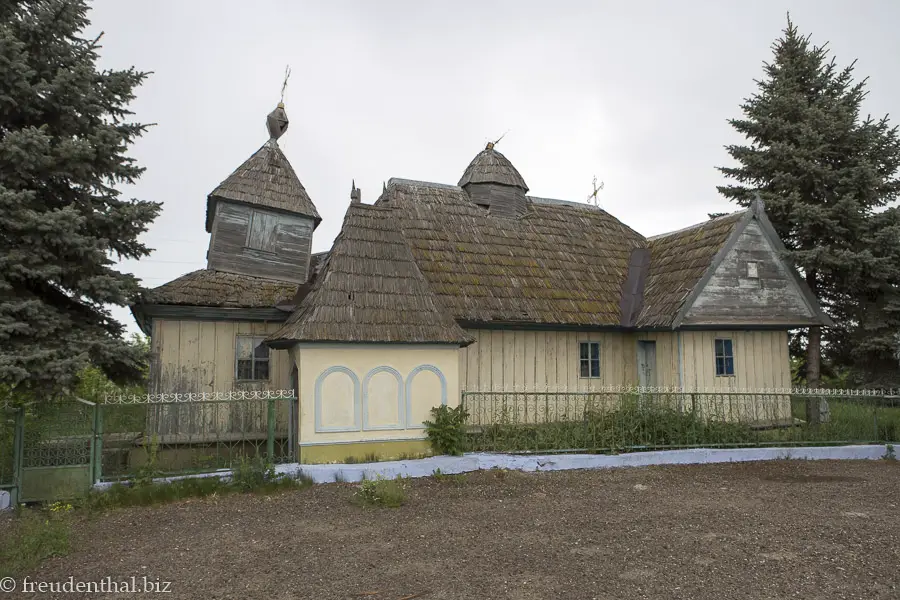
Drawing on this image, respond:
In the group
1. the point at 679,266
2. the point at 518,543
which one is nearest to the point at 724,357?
the point at 679,266

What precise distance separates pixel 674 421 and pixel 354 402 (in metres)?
6.49

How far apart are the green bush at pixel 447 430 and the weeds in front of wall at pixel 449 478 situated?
0.64m

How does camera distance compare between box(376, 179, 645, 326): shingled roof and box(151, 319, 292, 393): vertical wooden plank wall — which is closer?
box(151, 319, 292, 393): vertical wooden plank wall

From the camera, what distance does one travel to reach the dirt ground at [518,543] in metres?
5.62

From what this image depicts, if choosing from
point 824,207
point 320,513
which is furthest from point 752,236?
point 320,513

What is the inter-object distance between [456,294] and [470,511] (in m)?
6.13

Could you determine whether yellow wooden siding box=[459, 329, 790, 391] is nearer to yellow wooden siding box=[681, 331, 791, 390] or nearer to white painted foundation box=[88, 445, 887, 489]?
yellow wooden siding box=[681, 331, 791, 390]

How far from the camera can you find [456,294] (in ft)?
44.7

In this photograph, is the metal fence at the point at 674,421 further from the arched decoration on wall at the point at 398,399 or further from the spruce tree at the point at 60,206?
the spruce tree at the point at 60,206

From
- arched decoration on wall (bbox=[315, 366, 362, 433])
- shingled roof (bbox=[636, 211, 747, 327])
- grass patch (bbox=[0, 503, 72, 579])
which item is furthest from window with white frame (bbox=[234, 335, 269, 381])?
shingled roof (bbox=[636, 211, 747, 327])

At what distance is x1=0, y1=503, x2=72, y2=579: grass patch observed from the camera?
6250mm

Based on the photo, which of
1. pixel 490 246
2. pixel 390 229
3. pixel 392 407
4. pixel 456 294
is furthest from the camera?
pixel 490 246

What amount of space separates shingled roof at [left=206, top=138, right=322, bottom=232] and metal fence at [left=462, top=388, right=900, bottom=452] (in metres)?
6.24

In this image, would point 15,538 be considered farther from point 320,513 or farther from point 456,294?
point 456,294
